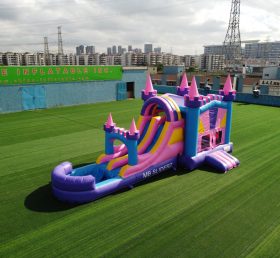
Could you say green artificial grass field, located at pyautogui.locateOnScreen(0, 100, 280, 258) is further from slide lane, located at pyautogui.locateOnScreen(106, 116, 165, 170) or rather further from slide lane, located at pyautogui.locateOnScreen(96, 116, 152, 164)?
slide lane, located at pyautogui.locateOnScreen(96, 116, 152, 164)

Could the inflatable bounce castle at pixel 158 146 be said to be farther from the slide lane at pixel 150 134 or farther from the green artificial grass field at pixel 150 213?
the green artificial grass field at pixel 150 213

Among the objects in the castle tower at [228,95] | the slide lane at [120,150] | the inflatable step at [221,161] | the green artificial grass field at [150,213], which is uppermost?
the castle tower at [228,95]

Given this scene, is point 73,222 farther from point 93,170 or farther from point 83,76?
point 83,76

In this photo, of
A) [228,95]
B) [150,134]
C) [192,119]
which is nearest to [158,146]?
[150,134]

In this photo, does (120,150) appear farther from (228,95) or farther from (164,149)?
(228,95)

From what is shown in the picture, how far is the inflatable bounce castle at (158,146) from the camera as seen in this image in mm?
7500

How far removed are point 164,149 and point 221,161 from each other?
6.69 feet

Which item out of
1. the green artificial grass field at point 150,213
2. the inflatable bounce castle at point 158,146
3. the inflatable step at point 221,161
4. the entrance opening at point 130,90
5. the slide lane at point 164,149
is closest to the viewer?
the green artificial grass field at point 150,213

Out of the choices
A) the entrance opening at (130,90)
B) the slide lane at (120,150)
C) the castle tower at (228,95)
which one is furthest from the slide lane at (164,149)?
the entrance opening at (130,90)

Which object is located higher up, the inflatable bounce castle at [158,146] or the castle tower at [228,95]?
the castle tower at [228,95]

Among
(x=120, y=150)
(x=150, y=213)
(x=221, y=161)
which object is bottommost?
(x=150, y=213)

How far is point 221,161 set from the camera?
9.48 m

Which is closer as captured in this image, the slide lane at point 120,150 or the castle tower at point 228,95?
the slide lane at point 120,150

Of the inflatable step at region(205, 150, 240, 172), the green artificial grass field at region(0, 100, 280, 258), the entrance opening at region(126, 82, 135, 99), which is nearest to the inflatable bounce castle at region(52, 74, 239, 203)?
the inflatable step at region(205, 150, 240, 172)
